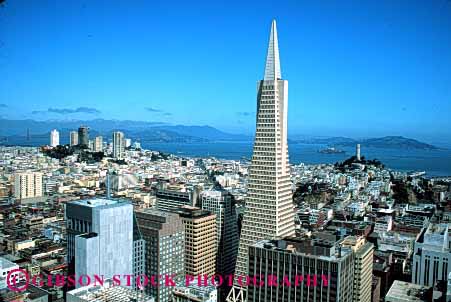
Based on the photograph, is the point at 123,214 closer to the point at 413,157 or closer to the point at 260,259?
the point at 260,259

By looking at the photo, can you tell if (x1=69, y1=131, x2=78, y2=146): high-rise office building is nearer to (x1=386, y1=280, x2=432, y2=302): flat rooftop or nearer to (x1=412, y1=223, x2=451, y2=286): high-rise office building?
(x1=412, y1=223, x2=451, y2=286): high-rise office building

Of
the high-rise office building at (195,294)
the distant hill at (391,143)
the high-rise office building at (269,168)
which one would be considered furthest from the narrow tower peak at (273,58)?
the distant hill at (391,143)

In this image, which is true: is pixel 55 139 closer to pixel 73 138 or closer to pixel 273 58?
pixel 73 138

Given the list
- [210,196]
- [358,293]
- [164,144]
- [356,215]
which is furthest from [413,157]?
[358,293]

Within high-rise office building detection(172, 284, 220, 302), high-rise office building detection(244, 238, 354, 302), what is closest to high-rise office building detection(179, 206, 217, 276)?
high-rise office building detection(172, 284, 220, 302)

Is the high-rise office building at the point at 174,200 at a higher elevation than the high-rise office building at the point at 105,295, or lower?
higher

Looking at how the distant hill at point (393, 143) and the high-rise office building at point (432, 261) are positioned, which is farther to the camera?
the distant hill at point (393, 143)

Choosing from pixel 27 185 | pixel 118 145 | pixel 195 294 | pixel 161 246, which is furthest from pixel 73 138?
pixel 195 294

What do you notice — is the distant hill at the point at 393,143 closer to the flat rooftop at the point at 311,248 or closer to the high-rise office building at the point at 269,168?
the high-rise office building at the point at 269,168
